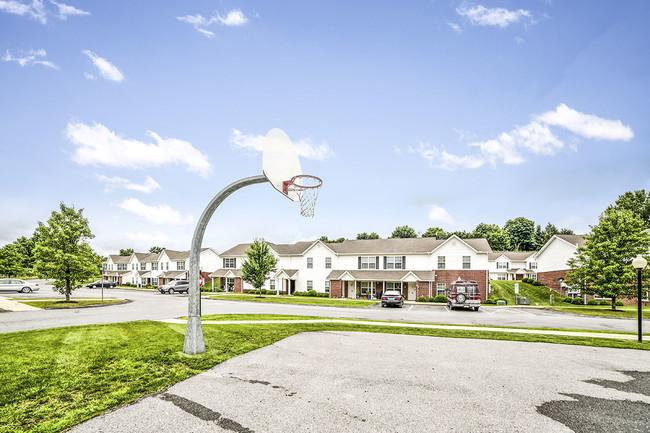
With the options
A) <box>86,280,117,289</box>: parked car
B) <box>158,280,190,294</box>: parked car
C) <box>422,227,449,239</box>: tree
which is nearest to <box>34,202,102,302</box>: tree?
<box>158,280,190,294</box>: parked car

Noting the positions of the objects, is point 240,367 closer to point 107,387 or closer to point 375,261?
point 107,387

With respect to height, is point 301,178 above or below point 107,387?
above

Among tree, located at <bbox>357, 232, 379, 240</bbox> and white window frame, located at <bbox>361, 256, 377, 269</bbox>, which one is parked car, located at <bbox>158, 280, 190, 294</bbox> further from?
tree, located at <bbox>357, 232, 379, 240</bbox>

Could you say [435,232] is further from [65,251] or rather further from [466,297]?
[65,251]

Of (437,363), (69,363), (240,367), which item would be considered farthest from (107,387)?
(437,363)

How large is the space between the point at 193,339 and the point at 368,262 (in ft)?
116

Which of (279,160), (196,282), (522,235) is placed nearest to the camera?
(279,160)

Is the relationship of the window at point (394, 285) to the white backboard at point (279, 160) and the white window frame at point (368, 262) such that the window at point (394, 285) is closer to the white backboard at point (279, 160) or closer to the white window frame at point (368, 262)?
the white window frame at point (368, 262)

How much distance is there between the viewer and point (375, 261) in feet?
143

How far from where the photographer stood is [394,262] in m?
42.8

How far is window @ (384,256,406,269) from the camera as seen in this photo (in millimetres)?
42469

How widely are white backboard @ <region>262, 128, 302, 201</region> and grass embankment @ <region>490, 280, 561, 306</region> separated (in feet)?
124

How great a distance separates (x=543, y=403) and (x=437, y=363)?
125 inches

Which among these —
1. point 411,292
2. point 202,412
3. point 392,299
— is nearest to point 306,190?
point 202,412
